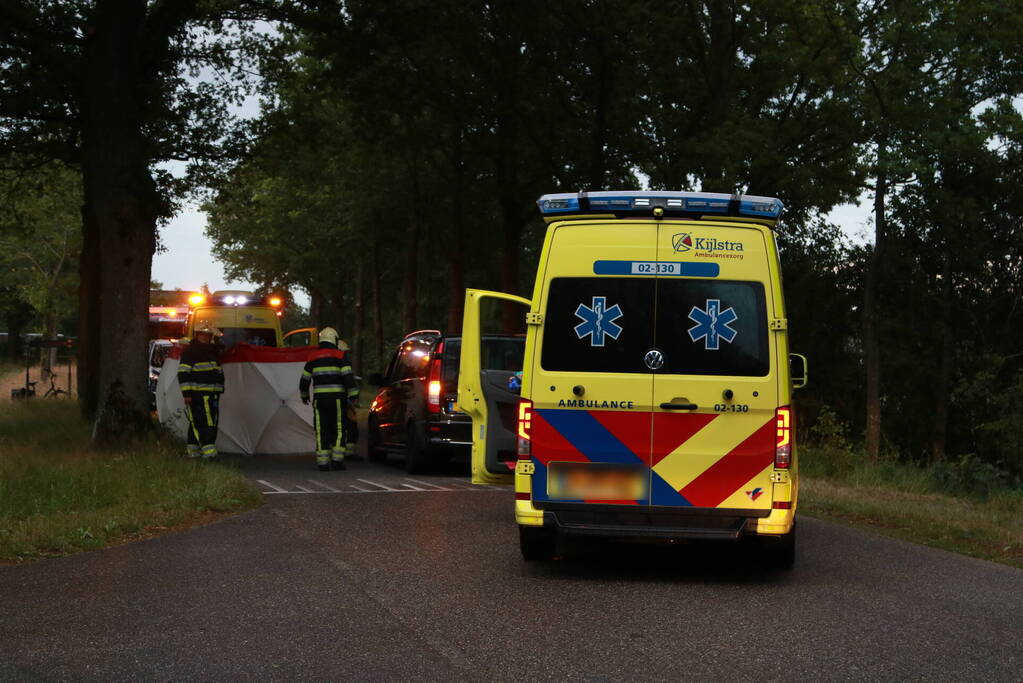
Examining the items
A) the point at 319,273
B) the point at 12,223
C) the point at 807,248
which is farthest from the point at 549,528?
the point at 319,273

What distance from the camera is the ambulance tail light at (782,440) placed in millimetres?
8523

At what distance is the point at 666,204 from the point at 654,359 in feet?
3.47

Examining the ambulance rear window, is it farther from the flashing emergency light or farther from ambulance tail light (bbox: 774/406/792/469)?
the flashing emergency light

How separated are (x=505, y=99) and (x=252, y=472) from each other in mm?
13968

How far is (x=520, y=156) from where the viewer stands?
30.0m

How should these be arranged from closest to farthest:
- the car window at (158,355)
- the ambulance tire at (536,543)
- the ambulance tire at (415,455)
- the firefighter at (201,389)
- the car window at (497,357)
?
1. the ambulance tire at (536,543)
2. the car window at (497,357)
3. the ambulance tire at (415,455)
4. the firefighter at (201,389)
5. the car window at (158,355)

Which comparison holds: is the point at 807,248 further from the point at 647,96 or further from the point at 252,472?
the point at 252,472

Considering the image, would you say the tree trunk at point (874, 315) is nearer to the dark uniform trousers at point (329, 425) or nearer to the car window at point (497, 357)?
the car window at point (497, 357)

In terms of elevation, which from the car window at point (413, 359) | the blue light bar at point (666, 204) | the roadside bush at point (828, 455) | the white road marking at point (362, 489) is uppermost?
the blue light bar at point (666, 204)

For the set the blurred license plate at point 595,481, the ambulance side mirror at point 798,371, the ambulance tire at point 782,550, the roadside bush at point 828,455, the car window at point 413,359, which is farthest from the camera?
the roadside bush at point 828,455

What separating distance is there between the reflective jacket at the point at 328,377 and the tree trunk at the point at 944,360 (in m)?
20.2

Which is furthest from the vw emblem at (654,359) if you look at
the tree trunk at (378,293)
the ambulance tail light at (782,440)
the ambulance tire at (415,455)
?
the tree trunk at (378,293)

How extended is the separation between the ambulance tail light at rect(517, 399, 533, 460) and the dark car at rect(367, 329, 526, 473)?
6.09m

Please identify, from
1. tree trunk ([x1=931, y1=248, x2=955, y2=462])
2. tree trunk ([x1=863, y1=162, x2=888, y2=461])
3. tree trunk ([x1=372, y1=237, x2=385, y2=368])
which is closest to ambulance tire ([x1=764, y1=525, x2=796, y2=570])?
tree trunk ([x1=863, y1=162, x2=888, y2=461])
